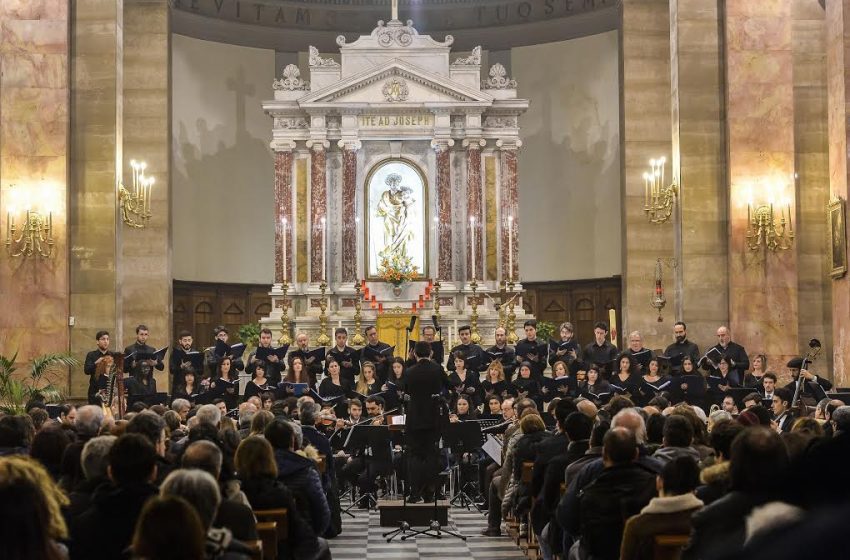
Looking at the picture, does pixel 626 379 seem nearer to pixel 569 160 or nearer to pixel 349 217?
pixel 349 217

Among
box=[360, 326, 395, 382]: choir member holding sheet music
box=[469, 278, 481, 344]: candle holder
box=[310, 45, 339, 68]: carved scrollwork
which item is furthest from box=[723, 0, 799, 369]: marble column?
box=[310, 45, 339, 68]: carved scrollwork

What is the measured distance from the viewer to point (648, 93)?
20.1 metres

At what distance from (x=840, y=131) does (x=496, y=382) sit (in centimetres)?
560

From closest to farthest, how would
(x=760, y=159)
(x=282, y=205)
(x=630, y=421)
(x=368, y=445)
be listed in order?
(x=630, y=421) → (x=368, y=445) → (x=760, y=159) → (x=282, y=205)

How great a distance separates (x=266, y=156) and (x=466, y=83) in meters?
5.88

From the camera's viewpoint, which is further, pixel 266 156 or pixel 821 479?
pixel 266 156

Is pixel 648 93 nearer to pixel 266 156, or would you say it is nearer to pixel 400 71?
pixel 400 71

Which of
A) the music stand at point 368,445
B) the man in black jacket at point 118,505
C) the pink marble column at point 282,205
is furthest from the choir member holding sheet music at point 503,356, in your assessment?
the man in black jacket at point 118,505

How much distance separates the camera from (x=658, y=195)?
58.5ft

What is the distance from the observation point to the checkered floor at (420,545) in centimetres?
991

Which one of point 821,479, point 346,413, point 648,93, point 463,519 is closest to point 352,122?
point 648,93

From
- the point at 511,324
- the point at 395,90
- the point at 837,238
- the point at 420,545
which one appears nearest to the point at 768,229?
the point at 837,238

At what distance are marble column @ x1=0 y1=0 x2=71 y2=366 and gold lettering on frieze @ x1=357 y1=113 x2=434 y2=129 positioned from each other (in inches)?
300

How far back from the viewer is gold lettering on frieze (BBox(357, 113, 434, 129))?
22906 mm
